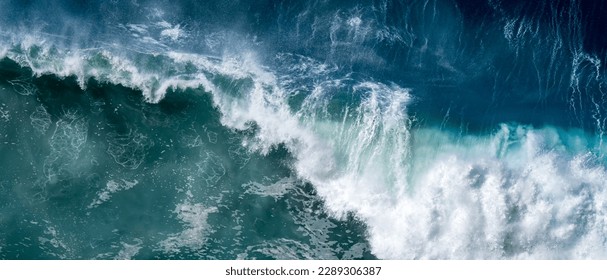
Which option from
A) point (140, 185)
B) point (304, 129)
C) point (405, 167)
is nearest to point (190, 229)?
point (140, 185)

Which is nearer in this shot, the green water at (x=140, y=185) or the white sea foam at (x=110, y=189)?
the green water at (x=140, y=185)

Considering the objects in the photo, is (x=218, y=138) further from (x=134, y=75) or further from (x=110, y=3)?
(x=110, y=3)

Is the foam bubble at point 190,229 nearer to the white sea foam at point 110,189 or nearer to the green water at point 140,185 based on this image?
the green water at point 140,185

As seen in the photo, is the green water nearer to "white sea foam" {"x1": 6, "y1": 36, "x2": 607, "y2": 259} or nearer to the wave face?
the wave face

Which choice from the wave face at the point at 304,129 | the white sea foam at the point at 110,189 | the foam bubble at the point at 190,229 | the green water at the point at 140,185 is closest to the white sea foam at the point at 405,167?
the wave face at the point at 304,129

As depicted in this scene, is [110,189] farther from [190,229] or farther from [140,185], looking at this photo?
[190,229]

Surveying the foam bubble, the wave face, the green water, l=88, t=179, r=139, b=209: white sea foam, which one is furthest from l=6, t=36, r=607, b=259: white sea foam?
l=88, t=179, r=139, b=209: white sea foam

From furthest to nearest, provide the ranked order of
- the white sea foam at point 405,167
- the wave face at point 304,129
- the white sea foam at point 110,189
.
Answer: the white sea foam at point 405,167 → the wave face at point 304,129 → the white sea foam at point 110,189

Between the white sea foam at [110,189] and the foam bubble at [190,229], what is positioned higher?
the white sea foam at [110,189]
